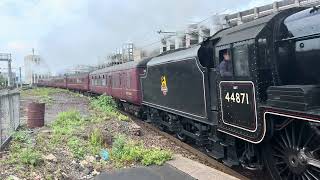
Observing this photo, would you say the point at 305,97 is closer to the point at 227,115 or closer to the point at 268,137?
the point at 268,137

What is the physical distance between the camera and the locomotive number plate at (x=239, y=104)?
7.20 metres

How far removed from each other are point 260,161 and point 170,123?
18.9ft

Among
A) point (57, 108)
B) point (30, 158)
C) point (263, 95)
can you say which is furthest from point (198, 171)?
point (57, 108)

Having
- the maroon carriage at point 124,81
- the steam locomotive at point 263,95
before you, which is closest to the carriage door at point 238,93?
the steam locomotive at point 263,95

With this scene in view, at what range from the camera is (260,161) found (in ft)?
25.3

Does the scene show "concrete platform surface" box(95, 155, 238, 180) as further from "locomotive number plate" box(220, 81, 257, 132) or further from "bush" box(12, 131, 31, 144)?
"bush" box(12, 131, 31, 144)

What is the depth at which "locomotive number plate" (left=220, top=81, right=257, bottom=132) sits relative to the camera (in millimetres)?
7195

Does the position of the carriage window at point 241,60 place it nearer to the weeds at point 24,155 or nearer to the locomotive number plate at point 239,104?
the locomotive number plate at point 239,104

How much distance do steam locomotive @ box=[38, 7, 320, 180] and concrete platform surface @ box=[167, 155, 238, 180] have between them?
2.25 ft

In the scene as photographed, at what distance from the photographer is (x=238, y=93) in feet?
25.2

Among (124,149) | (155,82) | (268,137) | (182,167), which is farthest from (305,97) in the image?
(155,82)

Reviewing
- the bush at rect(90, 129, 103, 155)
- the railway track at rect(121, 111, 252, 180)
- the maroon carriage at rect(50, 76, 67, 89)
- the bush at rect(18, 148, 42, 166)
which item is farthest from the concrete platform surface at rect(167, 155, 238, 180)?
the maroon carriage at rect(50, 76, 67, 89)

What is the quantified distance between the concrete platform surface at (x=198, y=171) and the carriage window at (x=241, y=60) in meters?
1.73

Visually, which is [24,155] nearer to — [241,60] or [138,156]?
[138,156]
